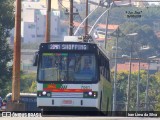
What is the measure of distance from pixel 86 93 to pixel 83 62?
1.34m

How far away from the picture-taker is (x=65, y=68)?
4153 cm

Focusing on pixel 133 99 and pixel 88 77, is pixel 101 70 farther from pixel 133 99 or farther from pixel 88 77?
pixel 133 99

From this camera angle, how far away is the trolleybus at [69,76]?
41.6m

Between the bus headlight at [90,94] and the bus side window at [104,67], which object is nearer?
the bus headlight at [90,94]

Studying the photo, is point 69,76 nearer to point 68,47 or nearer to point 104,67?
point 68,47

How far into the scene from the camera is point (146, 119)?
37969 mm

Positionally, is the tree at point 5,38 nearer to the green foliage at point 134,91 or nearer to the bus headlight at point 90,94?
the bus headlight at point 90,94

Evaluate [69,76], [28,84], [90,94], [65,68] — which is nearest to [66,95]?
[69,76]

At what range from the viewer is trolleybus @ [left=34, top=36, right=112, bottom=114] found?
136 ft

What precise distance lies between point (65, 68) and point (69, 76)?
1.26 ft

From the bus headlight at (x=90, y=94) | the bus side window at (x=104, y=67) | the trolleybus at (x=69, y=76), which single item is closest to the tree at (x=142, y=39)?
the bus side window at (x=104, y=67)

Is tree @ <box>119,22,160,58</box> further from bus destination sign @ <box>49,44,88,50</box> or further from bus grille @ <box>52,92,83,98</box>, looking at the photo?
bus grille @ <box>52,92,83,98</box>

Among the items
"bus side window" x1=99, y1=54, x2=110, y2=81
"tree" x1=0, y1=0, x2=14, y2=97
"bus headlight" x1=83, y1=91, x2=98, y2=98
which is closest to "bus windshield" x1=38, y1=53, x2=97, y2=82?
"bus headlight" x1=83, y1=91, x2=98, y2=98

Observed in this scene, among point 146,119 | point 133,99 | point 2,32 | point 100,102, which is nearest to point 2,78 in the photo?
point 2,32
